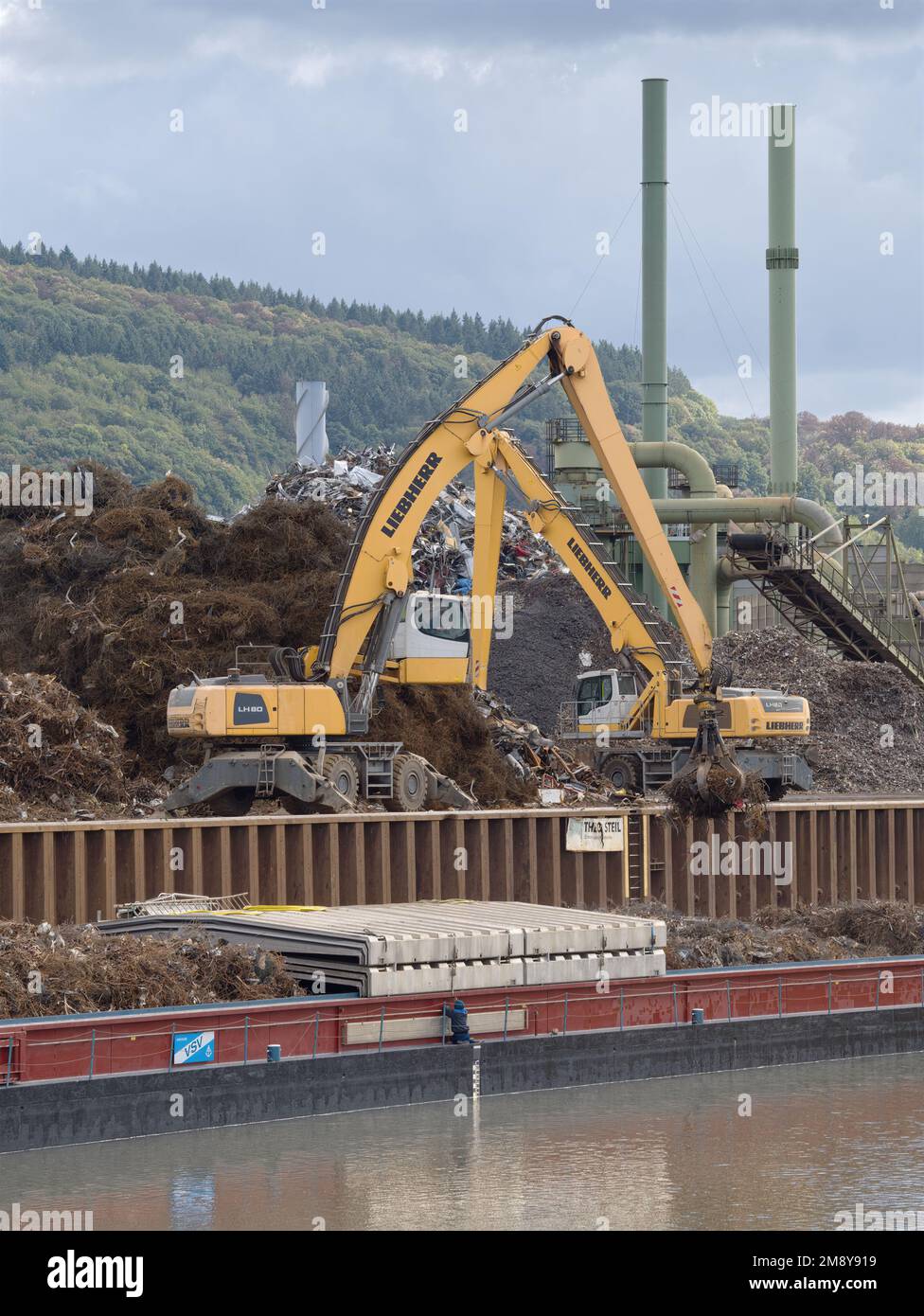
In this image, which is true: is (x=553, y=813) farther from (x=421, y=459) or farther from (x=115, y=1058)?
(x=115, y=1058)

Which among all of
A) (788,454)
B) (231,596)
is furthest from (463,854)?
(788,454)

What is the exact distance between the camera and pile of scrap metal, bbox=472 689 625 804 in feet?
124

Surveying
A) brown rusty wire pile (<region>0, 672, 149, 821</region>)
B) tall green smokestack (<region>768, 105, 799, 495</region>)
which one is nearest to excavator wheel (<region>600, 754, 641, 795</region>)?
brown rusty wire pile (<region>0, 672, 149, 821</region>)

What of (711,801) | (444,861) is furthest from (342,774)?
(711,801)

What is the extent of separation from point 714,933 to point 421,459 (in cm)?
1029

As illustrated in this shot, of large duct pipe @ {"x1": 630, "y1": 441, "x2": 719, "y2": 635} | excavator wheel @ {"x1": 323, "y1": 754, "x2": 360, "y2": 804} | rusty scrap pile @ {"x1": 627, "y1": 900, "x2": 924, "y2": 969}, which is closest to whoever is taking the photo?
rusty scrap pile @ {"x1": 627, "y1": 900, "x2": 924, "y2": 969}

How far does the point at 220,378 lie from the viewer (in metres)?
166

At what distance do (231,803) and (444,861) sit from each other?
3820 mm

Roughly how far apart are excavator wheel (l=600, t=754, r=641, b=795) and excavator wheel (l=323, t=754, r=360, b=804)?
284 inches

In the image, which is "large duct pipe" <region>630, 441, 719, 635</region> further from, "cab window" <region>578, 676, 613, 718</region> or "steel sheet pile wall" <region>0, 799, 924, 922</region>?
"cab window" <region>578, 676, 613, 718</region>

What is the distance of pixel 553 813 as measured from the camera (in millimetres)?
33531

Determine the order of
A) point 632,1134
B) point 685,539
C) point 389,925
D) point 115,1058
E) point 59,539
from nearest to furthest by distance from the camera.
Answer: point 115,1058
point 632,1134
point 389,925
point 59,539
point 685,539
